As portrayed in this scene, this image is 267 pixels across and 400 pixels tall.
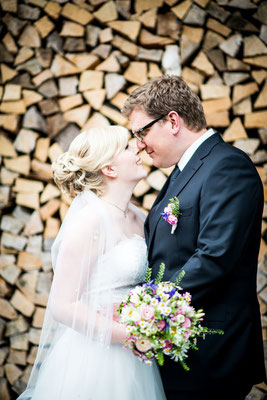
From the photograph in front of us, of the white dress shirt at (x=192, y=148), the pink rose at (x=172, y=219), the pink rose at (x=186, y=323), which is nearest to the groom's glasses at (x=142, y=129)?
the white dress shirt at (x=192, y=148)

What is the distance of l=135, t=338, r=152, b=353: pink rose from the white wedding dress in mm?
465

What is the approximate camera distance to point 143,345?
1.55 metres

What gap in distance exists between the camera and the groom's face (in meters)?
2.17

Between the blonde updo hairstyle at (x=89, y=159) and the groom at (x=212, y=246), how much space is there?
1.01ft

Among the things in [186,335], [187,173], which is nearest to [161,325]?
[186,335]

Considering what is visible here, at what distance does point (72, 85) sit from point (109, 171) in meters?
1.38

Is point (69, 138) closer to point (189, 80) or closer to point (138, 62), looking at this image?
point (138, 62)

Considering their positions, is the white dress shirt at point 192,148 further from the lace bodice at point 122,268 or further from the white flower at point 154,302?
the white flower at point 154,302

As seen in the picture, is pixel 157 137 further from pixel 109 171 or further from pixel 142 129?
pixel 109 171

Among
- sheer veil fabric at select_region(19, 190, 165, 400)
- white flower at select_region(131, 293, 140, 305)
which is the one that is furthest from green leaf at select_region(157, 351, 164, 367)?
sheer veil fabric at select_region(19, 190, 165, 400)

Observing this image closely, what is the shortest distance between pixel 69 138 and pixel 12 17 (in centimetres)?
124

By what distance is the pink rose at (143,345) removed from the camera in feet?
5.07

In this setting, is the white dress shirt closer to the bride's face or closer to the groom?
the groom

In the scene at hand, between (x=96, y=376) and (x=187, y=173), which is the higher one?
(x=187, y=173)
